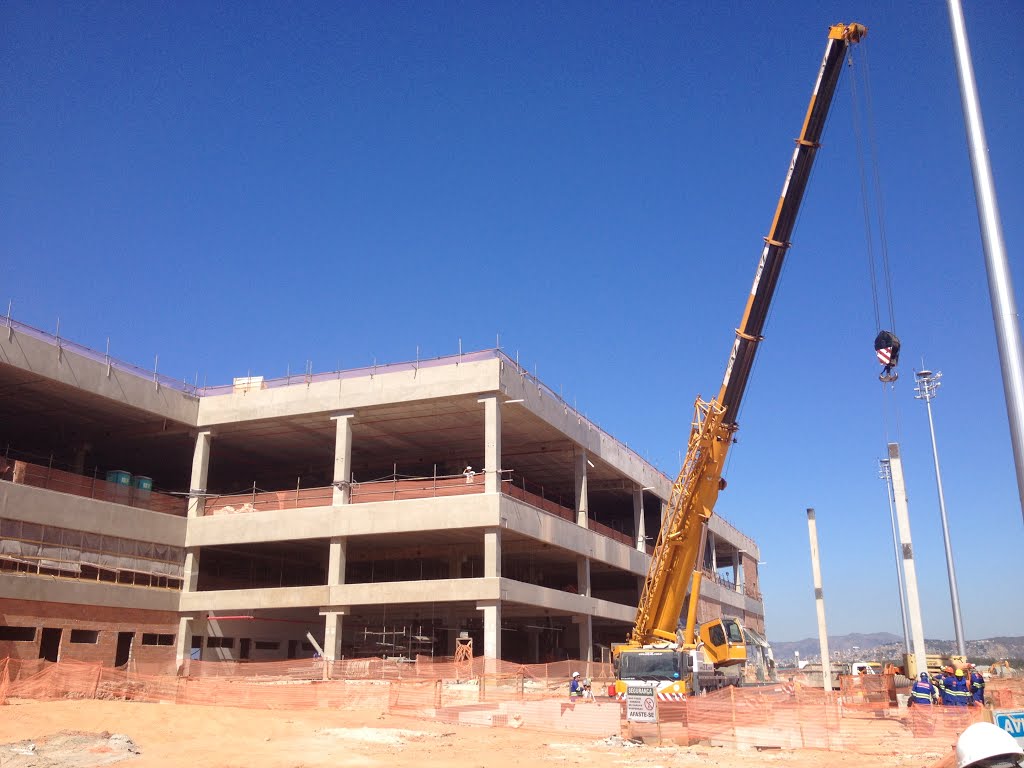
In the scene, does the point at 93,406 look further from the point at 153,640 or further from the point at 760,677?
the point at 760,677

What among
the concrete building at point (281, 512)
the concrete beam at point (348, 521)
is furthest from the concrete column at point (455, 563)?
the concrete beam at point (348, 521)

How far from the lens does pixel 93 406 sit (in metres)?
40.8

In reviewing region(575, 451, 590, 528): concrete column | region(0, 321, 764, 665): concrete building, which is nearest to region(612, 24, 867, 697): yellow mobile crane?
region(0, 321, 764, 665): concrete building

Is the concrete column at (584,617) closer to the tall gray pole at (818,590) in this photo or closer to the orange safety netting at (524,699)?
the orange safety netting at (524,699)

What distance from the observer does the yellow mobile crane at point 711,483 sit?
27844 millimetres

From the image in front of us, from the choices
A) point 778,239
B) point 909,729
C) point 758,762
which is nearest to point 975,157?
point 758,762

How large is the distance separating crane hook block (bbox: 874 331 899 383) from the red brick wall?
102ft

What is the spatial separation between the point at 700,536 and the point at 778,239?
10.1 m

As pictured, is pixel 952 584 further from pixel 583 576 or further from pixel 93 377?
pixel 93 377

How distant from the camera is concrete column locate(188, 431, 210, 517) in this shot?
1660 inches

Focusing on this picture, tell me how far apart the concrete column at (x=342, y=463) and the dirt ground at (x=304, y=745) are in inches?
528

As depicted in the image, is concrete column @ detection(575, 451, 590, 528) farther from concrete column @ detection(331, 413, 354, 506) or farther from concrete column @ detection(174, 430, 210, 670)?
concrete column @ detection(174, 430, 210, 670)

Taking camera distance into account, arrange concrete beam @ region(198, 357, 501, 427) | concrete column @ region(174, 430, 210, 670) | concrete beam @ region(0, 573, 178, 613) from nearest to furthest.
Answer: concrete beam @ region(0, 573, 178, 613) → concrete beam @ region(198, 357, 501, 427) → concrete column @ region(174, 430, 210, 670)

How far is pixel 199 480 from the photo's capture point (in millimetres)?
42406
